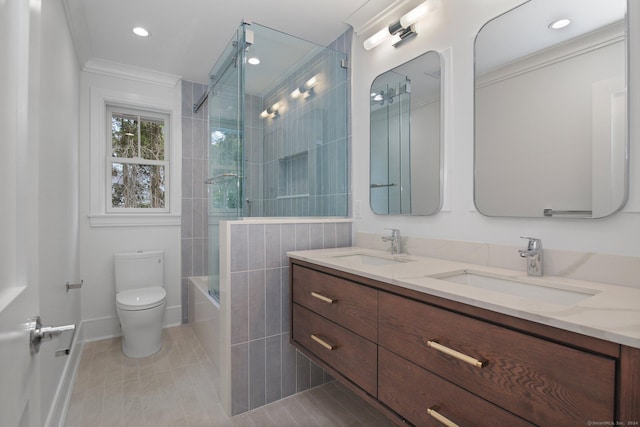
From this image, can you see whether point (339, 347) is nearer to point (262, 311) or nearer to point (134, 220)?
point (262, 311)

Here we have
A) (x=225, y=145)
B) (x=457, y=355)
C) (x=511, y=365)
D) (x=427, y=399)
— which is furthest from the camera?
(x=225, y=145)

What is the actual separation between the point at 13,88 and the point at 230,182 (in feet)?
4.80

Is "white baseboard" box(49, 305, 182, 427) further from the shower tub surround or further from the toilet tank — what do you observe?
the shower tub surround

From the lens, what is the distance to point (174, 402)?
185cm

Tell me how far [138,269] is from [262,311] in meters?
1.61

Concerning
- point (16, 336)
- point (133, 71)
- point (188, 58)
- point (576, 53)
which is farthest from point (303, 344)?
point (133, 71)

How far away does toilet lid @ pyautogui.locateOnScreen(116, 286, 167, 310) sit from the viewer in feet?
7.68

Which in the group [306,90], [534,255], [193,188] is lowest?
[534,255]

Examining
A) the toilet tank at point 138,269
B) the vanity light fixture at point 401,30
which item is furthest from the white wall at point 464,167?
the toilet tank at point 138,269

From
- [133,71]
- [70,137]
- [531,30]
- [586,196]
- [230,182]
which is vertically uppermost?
[133,71]

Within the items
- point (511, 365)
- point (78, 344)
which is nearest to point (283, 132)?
point (511, 365)

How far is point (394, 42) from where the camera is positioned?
1931 mm

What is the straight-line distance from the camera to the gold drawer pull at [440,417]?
3.00ft

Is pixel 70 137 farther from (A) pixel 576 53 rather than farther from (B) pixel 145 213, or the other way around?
(A) pixel 576 53
